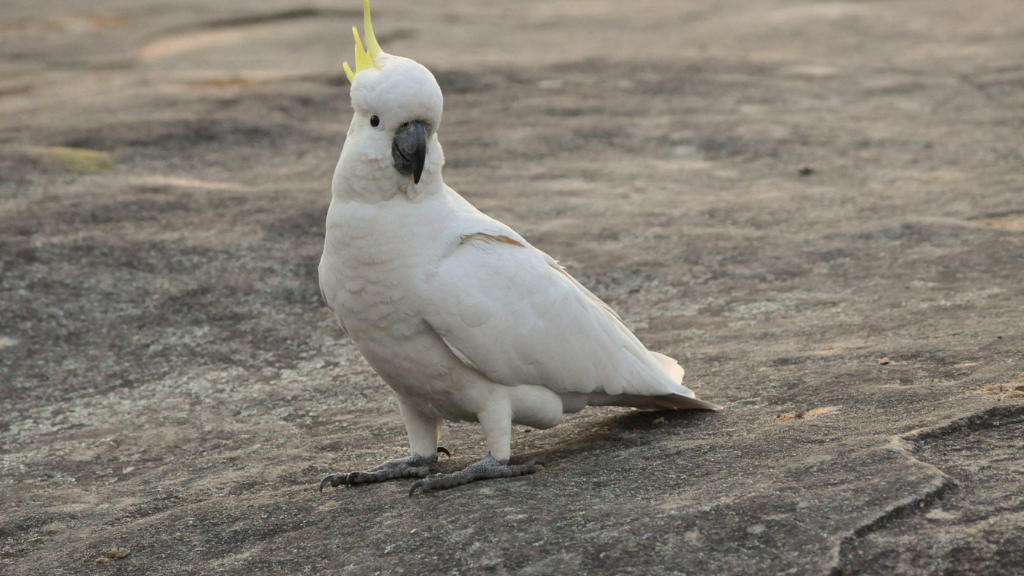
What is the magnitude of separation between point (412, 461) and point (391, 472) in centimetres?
11

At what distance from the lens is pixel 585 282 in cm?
685

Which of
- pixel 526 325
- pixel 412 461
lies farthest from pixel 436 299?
pixel 412 461

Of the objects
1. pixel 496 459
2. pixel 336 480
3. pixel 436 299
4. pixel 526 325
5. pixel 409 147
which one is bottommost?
pixel 336 480

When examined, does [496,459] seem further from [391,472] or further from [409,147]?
[409,147]

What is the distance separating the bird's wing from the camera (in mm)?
3742

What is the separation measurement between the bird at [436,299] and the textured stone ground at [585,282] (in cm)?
27

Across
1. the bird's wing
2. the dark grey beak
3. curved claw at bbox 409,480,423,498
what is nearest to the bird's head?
the dark grey beak

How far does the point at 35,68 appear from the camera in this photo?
12.8m

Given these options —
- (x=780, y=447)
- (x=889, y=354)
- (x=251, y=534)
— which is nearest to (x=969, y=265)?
(x=889, y=354)

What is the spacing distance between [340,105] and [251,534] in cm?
733

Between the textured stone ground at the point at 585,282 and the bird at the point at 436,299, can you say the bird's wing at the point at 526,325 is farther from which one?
the textured stone ground at the point at 585,282

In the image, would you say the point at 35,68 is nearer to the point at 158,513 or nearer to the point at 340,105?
the point at 340,105

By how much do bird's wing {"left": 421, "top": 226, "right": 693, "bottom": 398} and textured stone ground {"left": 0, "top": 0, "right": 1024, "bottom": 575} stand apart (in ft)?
0.99

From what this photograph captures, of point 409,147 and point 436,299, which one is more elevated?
point 409,147
